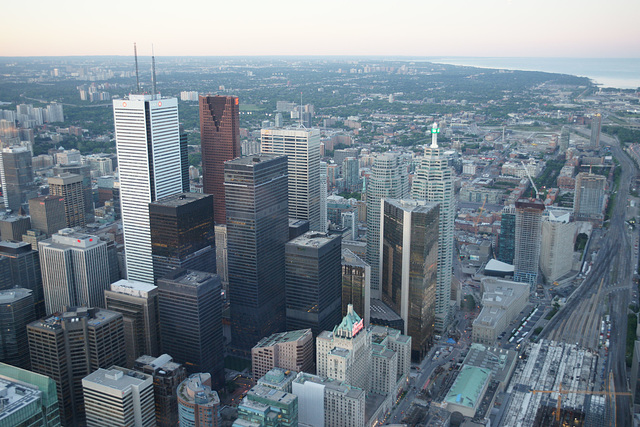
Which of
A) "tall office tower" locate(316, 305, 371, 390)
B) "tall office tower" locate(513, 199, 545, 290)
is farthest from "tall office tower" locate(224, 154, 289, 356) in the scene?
"tall office tower" locate(513, 199, 545, 290)

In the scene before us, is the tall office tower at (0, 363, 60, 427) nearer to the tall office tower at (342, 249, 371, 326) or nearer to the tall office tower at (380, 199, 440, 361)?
the tall office tower at (342, 249, 371, 326)

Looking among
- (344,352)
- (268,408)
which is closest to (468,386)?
(344,352)

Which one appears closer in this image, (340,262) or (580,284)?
(340,262)

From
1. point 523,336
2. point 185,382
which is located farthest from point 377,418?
point 523,336

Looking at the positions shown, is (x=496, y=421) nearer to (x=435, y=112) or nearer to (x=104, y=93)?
(x=104, y=93)

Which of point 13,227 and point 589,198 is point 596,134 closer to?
point 589,198

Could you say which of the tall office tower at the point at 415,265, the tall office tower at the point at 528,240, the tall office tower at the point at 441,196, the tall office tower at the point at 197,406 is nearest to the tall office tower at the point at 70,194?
the tall office tower at the point at 197,406
